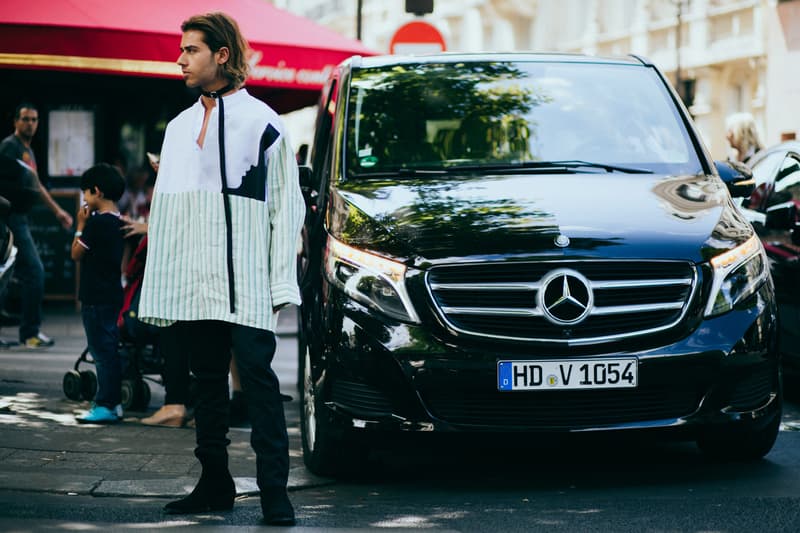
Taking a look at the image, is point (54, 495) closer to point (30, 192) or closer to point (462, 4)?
point (30, 192)

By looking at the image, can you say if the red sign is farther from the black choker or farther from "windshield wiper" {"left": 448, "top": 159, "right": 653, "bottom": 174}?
the black choker

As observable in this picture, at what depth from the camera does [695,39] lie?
124 feet

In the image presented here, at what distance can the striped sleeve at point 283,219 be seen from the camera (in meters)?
5.51

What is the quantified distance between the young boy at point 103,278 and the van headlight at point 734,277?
360cm

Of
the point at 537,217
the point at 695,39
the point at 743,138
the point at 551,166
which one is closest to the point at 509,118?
the point at 551,166

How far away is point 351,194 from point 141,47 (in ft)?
23.2

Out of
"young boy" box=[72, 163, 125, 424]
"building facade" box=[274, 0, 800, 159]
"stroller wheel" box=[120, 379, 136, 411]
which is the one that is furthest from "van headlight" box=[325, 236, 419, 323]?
"building facade" box=[274, 0, 800, 159]

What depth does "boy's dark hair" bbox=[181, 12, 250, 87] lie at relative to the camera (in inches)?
219

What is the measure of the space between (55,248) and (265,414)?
11268mm

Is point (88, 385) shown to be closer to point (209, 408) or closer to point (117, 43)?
point (209, 408)

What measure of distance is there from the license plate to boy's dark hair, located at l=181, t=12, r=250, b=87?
1490mm

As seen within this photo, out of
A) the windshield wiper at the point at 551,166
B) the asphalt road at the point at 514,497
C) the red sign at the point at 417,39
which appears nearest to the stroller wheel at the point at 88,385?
the asphalt road at the point at 514,497

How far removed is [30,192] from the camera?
10.7 meters

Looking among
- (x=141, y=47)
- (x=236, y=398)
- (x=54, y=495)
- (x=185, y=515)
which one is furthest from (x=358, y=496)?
(x=141, y=47)
